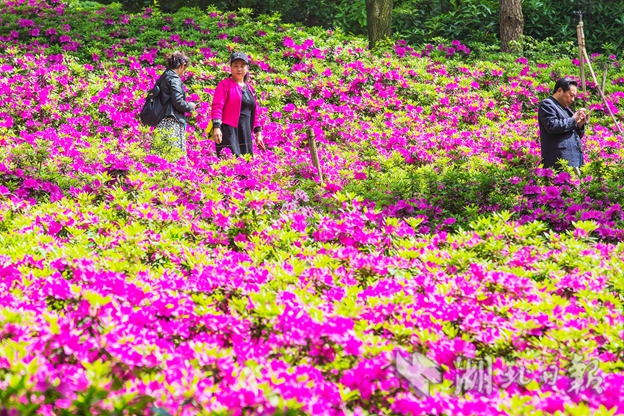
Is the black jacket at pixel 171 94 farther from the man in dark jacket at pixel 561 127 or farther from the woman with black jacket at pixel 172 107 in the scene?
the man in dark jacket at pixel 561 127

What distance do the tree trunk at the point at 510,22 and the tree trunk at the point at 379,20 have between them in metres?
2.54

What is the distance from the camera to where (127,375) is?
7.90 feet

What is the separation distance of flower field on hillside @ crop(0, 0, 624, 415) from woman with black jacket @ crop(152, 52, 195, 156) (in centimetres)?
19

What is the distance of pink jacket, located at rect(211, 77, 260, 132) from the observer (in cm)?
689

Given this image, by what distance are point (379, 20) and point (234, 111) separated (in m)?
8.22

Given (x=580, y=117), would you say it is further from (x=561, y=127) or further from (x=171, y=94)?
(x=171, y=94)

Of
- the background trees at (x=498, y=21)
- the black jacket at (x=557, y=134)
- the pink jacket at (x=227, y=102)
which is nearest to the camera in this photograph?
the black jacket at (x=557, y=134)

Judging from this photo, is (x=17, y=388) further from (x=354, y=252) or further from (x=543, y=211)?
(x=543, y=211)

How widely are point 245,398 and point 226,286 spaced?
45.7 inches

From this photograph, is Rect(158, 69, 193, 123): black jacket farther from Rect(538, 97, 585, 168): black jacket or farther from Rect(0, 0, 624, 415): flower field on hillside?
Rect(538, 97, 585, 168): black jacket

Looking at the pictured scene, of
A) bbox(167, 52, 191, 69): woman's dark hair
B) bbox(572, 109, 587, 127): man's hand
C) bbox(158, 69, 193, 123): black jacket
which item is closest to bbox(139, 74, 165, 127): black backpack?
bbox(158, 69, 193, 123): black jacket

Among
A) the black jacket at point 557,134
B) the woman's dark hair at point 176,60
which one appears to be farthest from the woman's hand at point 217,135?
the black jacket at point 557,134

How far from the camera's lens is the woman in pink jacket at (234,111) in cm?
686

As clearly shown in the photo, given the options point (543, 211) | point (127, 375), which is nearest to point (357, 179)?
point (543, 211)
